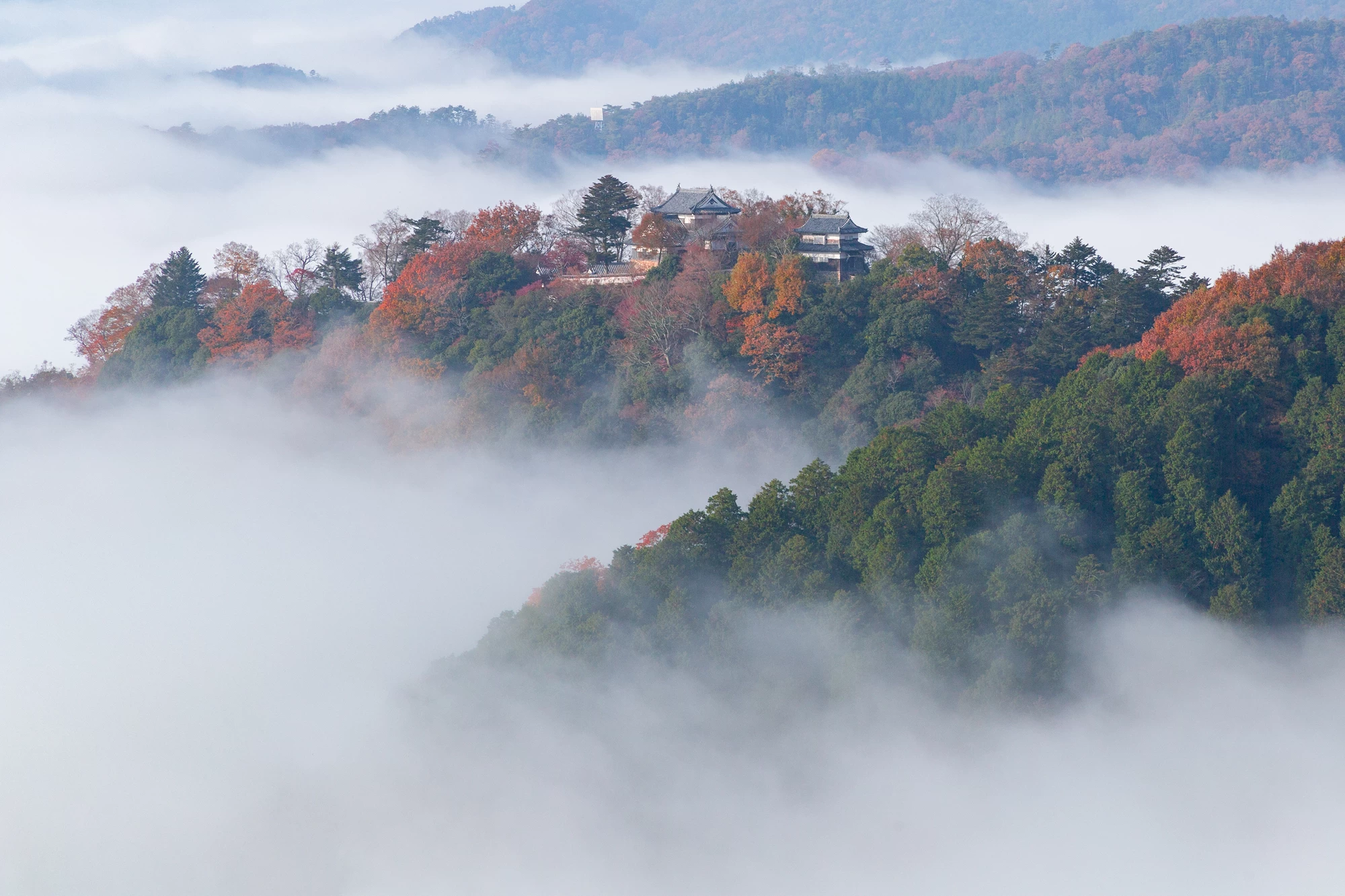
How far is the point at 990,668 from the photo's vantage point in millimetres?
30656

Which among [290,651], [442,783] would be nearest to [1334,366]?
[442,783]

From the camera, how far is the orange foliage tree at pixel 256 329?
5722cm

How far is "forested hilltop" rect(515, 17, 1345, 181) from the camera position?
150 metres

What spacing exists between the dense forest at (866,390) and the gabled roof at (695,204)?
1233 millimetres

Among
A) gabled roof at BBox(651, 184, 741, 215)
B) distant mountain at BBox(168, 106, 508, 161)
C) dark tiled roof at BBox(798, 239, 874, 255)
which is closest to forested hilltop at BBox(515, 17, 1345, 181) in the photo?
distant mountain at BBox(168, 106, 508, 161)

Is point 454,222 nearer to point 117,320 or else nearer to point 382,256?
point 382,256

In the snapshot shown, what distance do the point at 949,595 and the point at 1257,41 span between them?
14710cm

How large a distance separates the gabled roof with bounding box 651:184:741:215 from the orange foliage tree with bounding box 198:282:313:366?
1433 cm

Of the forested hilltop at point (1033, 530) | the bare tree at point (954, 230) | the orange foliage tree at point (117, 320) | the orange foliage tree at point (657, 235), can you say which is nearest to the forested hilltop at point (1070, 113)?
the orange foliage tree at point (117, 320)

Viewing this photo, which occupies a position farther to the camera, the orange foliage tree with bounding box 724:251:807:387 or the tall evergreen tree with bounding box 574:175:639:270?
the tall evergreen tree with bounding box 574:175:639:270

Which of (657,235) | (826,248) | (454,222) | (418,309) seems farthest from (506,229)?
(826,248)

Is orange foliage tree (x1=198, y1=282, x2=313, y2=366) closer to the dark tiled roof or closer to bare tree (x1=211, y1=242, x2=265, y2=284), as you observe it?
bare tree (x1=211, y1=242, x2=265, y2=284)

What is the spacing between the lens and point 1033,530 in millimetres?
32406

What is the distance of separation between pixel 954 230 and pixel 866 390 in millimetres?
9061
